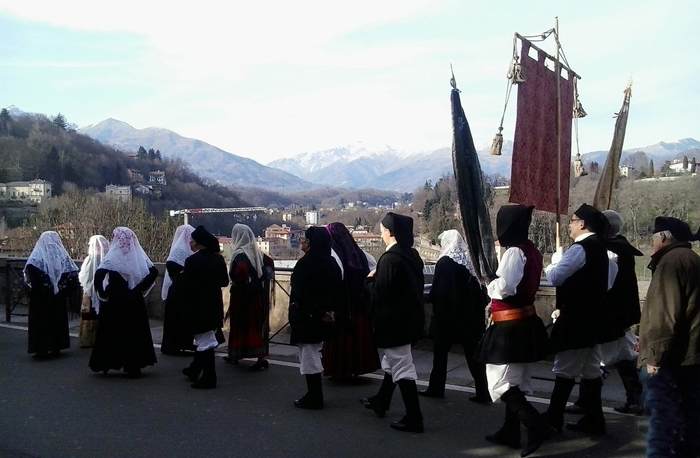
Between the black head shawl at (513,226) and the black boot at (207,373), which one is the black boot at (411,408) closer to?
the black head shawl at (513,226)

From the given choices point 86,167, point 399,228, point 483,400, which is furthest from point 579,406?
point 86,167

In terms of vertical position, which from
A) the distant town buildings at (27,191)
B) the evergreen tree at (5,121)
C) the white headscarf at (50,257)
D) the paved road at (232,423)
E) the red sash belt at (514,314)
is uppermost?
the evergreen tree at (5,121)

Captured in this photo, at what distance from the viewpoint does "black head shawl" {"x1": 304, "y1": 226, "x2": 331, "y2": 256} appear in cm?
624

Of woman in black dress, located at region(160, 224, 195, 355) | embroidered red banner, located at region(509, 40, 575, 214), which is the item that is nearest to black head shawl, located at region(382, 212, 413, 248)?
embroidered red banner, located at region(509, 40, 575, 214)

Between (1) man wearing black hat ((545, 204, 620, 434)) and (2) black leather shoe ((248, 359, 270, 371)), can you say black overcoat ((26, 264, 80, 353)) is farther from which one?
(1) man wearing black hat ((545, 204, 620, 434))

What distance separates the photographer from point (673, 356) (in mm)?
4305

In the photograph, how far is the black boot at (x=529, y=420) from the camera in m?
4.75

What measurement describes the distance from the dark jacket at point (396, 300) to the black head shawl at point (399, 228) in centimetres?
5

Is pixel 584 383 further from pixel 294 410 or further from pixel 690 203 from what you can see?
pixel 690 203

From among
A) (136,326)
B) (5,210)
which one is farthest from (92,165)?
(136,326)

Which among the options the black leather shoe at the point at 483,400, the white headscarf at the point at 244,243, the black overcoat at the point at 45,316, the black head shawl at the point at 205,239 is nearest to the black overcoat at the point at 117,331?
the black head shawl at the point at 205,239

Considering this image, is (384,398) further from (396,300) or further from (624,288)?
(624,288)

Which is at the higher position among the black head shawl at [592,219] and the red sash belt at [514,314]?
the black head shawl at [592,219]

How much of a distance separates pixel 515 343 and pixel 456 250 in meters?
1.73
